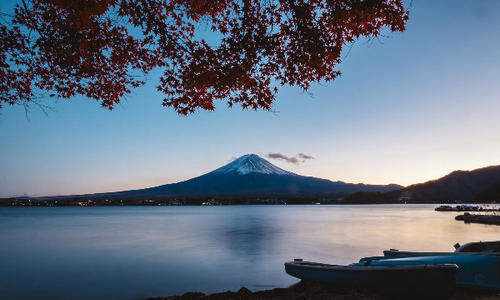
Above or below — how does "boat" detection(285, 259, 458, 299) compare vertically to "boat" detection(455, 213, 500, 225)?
above

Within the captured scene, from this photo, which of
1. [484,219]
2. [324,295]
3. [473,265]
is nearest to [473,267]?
[473,265]

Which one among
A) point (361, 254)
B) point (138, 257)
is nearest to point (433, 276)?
point (361, 254)

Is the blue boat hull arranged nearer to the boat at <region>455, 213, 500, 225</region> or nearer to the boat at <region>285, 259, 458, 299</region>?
the boat at <region>285, 259, 458, 299</region>

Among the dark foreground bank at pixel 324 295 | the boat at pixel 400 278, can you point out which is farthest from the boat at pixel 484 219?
the boat at pixel 400 278

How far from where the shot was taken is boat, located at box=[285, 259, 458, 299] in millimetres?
6441

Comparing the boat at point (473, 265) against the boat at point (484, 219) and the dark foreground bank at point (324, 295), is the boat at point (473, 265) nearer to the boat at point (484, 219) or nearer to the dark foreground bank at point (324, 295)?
the dark foreground bank at point (324, 295)

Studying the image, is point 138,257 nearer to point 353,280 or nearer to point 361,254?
point 361,254

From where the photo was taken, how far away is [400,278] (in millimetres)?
6891

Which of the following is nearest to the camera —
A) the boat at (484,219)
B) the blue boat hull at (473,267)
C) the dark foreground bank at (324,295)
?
the dark foreground bank at (324,295)

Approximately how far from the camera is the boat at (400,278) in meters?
6.44

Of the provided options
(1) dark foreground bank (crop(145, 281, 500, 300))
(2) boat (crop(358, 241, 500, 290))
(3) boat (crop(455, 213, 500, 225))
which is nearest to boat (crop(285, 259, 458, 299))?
(1) dark foreground bank (crop(145, 281, 500, 300))

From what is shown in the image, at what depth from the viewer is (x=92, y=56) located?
7297 mm

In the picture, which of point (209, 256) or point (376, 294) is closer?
point (376, 294)

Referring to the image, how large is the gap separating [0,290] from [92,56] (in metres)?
9.63
